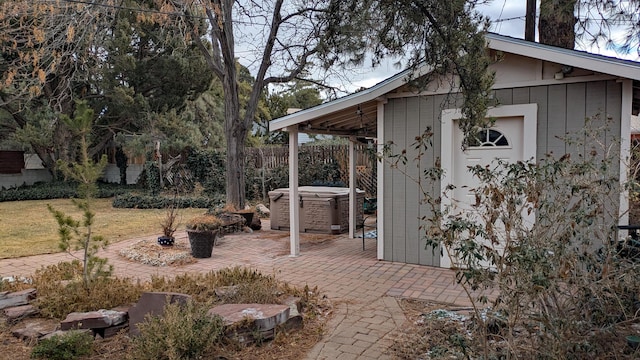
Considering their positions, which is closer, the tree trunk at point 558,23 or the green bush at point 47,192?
the tree trunk at point 558,23

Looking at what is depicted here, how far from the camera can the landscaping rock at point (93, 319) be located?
3.39 metres

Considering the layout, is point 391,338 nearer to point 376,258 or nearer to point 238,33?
point 376,258

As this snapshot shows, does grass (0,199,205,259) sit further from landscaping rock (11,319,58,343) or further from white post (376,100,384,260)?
white post (376,100,384,260)

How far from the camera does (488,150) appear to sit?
17.7ft

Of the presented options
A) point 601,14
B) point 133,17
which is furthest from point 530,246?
point 133,17

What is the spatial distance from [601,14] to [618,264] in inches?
186

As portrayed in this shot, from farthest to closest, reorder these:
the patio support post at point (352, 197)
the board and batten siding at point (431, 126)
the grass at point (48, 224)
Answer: the patio support post at point (352, 197) → the grass at point (48, 224) → the board and batten siding at point (431, 126)

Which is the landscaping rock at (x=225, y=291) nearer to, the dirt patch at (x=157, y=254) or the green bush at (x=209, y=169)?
the dirt patch at (x=157, y=254)

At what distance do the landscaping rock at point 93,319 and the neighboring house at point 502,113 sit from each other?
10.7ft

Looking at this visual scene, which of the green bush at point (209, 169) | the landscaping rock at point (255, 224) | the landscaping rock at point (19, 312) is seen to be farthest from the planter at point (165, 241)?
the green bush at point (209, 169)

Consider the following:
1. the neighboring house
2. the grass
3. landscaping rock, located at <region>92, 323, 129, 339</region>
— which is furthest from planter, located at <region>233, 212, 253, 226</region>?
landscaping rock, located at <region>92, 323, 129, 339</region>

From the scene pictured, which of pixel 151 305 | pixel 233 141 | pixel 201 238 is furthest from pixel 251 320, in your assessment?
pixel 233 141

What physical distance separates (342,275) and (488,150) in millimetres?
2406

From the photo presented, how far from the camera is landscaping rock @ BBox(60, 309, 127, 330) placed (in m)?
3.39
